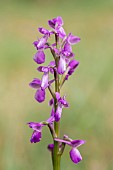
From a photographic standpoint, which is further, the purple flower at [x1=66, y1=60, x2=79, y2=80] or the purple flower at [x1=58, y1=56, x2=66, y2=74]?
the purple flower at [x1=66, y1=60, x2=79, y2=80]

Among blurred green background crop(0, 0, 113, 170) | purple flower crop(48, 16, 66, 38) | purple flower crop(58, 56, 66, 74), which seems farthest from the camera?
blurred green background crop(0, 0, 113, 170)

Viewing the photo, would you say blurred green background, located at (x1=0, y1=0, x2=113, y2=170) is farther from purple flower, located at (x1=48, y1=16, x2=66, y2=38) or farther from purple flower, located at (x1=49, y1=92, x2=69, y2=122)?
purple flower, located at (x1=48, y1=16, x2=66, y2=38)

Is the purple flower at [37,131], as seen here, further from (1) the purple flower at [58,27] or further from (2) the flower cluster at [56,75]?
(1) the purple flower at [58,27]

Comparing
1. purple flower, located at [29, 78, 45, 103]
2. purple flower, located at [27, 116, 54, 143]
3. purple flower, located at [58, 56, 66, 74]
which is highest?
purple flower, located at [58, 56, 66, 74]

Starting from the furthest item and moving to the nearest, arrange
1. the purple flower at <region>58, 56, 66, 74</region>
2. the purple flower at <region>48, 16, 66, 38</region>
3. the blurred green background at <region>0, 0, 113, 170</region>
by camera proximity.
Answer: the blurred green background at <region>0, 0, 113, 170</region>
the purple flower at <region>48, 16, 66, 38</region>
the purple flower at <region>58, 56, 66, 74</region>

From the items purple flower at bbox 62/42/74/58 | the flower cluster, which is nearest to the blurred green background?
the flower cluster

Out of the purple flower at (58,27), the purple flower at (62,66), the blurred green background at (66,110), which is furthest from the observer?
the blurred green background at (66,110)

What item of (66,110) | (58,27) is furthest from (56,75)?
(66,110)

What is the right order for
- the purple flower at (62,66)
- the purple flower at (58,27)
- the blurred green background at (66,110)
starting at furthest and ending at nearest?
the blurred green background at (66,110), the purple flower at (58,27), the purple flower at (62,66)

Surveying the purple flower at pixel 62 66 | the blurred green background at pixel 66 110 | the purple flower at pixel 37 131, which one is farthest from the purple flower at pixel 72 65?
the blurred green background at pixel 66 110

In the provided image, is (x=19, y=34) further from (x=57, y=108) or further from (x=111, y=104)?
(x=57, y=108)

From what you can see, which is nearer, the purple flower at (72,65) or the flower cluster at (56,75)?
the flower cluster at (56,75)

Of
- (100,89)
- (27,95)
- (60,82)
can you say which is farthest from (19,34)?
(60,82)
